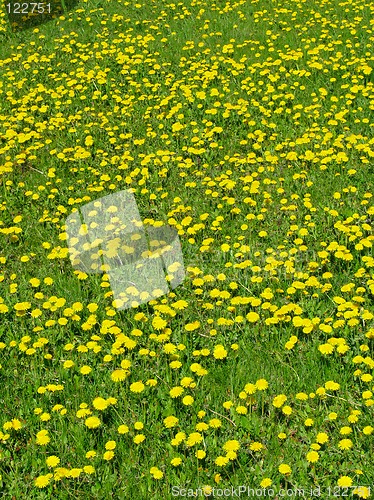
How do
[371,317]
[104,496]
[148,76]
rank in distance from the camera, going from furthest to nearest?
[148,76] → [371,317] → [104,496]

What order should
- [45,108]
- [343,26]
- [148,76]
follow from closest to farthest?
1. [45,108]
2. [148,76]
3. [343,26]

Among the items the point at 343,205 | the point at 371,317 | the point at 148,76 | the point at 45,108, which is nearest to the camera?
the point at 371,317

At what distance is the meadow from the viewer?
10.3ft

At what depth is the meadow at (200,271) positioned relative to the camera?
10.3ft

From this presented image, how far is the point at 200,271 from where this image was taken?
4.42 metres

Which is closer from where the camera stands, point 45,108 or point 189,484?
point 189,484

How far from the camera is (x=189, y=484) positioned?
2980mm

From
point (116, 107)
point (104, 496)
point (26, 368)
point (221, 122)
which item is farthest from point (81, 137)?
point (104, 496)

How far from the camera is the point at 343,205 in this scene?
196 inches

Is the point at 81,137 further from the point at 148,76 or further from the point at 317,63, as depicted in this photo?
the point at 317,63

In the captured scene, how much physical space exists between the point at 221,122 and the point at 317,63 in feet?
4.66

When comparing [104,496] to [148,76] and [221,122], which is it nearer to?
[221,122]

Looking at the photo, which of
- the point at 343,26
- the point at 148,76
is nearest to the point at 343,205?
the point at 148,76

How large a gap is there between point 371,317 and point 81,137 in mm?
3767
